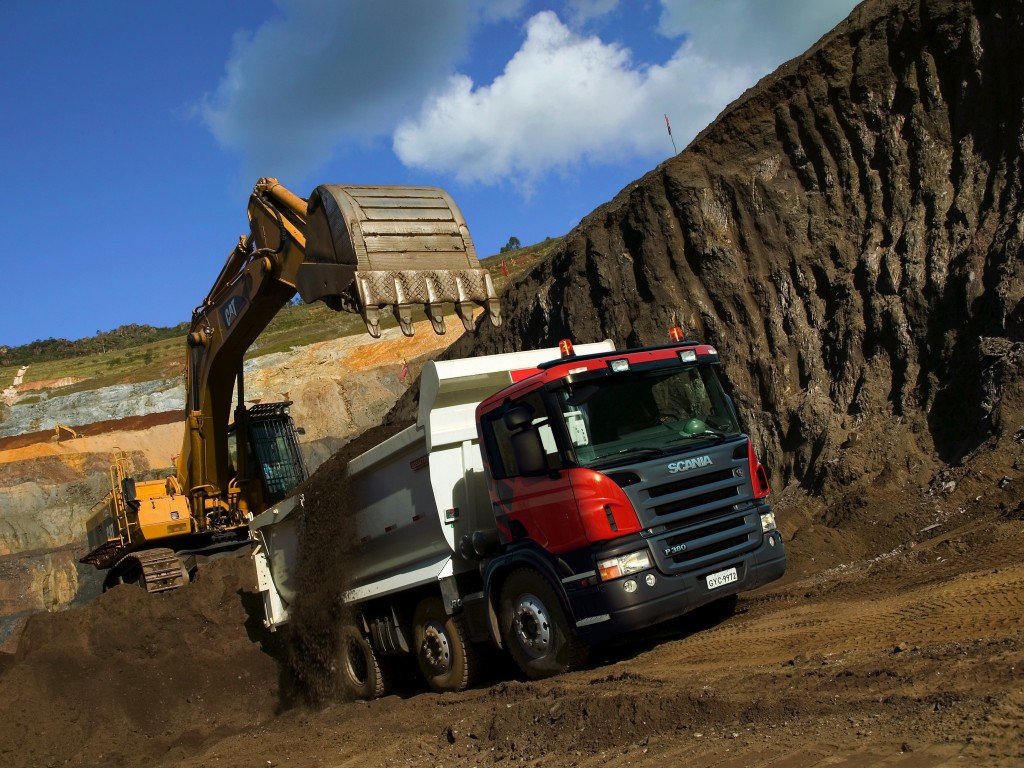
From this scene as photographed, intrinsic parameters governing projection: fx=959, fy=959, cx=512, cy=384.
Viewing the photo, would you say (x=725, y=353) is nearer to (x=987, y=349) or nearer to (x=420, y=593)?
(x=987, y=349)

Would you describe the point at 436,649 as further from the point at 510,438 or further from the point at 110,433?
the point at 110,433

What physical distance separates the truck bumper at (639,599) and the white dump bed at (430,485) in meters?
1.70

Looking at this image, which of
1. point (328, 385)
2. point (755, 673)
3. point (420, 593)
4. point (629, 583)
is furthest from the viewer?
point (328, 385)

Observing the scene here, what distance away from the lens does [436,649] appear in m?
9.31

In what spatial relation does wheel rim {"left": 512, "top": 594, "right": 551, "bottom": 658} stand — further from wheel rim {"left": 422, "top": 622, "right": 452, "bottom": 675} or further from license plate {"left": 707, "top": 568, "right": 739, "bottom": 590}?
license plate {"left": 707, "top": 568, "right": 739, "bottom": 590}

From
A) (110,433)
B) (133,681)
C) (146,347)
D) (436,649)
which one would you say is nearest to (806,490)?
(436,649)

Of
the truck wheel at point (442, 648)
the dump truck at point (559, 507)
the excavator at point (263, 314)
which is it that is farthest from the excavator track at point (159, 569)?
the truck wheel at point (442, 648)

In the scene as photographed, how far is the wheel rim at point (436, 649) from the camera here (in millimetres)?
9156

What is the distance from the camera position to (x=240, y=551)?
51.2ft

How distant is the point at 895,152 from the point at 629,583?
31.0ft

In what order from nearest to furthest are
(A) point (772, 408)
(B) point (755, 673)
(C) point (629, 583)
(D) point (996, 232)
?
(B) point (755, 673) → (C) point (629, 583) → (D) point (996, 232) → (A) point (772, 408)

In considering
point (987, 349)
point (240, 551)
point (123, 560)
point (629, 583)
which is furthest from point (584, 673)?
point (123, 560)

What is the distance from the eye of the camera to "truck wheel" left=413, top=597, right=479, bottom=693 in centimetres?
888

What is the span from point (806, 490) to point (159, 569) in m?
9.49
